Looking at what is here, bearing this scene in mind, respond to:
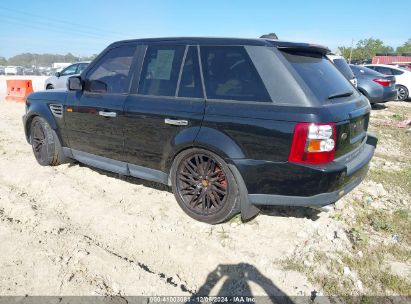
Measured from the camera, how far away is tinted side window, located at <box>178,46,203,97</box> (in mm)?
3580

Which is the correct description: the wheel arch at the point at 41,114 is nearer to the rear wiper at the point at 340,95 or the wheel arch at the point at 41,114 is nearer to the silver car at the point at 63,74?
the rear wiper at the point at 340,95

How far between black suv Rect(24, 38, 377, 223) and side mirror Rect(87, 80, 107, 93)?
0.5 inches

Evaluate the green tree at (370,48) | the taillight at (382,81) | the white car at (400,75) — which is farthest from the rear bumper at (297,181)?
the green tree at (370,48)

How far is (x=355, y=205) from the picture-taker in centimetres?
429

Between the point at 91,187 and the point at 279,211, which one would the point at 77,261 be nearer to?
the point at 91,187

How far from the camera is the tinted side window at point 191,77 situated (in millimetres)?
3580

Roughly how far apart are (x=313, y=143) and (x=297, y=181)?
354 millimetres

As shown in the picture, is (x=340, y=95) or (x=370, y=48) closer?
(x=340, y=95)

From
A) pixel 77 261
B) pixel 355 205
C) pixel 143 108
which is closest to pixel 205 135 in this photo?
pixel 143 108

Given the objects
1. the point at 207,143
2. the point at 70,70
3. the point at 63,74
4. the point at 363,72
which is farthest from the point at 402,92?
the point at 207,143

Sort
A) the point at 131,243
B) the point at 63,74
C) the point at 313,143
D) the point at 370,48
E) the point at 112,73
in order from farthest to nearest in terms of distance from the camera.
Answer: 1. the point at 370,48
2. the point at 63,74
3. the point at 112,73
4. the point at 131,243
5. the point at 313,143

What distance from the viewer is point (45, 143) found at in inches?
203

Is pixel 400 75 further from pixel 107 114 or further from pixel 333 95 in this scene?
pixel 107 114

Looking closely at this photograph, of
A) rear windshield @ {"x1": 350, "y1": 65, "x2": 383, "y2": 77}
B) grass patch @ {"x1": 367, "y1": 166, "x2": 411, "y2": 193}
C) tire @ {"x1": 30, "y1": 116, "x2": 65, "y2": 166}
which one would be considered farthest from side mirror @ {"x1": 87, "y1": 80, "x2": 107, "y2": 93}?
rear windshield @ {"x1": 350, "y1": 65, "x2": 383, "y2": 77}
